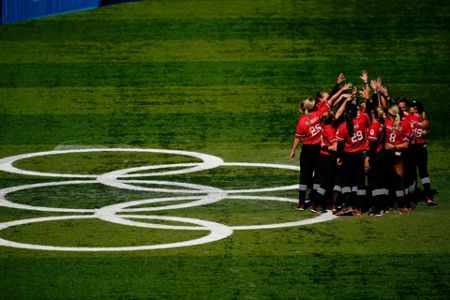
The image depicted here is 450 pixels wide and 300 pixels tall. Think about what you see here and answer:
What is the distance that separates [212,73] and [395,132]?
11.2 metres

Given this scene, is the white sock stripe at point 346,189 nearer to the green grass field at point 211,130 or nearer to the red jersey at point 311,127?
the green grass field at point 211,130

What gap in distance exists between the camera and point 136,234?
1720cm

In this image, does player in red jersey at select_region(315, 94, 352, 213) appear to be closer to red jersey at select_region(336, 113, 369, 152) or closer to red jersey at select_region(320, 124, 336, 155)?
red jersey at select_region(320, 124, 336, 155)

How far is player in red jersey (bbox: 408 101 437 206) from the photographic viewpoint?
1906 centimetres

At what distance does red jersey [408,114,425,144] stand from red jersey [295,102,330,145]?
5.08 feet

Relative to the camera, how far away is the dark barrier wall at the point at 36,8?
109 feet

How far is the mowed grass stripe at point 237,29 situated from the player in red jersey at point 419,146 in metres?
12.1

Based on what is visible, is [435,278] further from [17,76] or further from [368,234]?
[17,76]

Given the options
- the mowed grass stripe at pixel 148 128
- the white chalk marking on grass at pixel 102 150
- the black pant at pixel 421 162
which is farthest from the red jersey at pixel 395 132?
the mowed grass stripe at pixel 148 128

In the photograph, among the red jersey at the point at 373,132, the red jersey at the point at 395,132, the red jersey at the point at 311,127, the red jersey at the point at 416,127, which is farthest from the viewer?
the red jersey at the point at 416,127

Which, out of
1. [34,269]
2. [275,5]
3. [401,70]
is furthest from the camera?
[275,5]

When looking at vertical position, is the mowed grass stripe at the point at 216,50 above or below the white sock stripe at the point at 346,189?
above

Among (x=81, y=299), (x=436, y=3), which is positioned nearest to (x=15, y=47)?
(x=436, y=3)

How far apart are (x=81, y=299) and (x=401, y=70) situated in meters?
16.9
